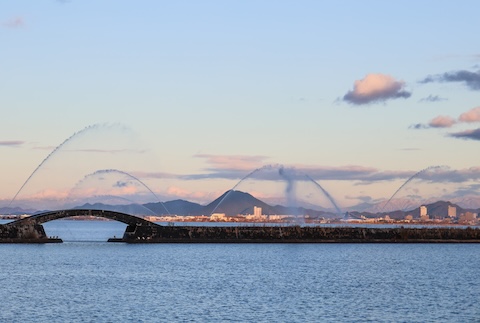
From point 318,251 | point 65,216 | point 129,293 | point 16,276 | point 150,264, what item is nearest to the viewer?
point 129,293

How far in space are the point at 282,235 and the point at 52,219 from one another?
29.6 metres

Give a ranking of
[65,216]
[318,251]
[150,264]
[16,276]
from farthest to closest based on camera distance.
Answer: [318,251], [65,216], [150,264], [16,276]

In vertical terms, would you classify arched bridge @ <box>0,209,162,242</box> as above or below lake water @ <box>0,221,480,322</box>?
above

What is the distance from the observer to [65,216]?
106 metres

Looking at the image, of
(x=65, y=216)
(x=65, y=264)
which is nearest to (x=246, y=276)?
(x=65, y=264)

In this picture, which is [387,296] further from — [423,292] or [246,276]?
[246,276]

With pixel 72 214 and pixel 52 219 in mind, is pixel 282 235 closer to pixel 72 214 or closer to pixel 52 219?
pixel 72 214

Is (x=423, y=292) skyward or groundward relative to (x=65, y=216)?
groundward

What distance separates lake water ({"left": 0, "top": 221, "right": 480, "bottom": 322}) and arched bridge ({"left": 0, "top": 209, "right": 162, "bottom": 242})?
4.45 m

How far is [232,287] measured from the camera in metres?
67.0

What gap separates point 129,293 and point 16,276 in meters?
16.0

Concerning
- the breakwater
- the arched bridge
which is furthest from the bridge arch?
the breakwater

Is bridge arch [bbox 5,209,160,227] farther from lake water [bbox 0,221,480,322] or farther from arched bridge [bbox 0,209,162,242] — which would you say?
lake water [bbox 0,221,480,322]

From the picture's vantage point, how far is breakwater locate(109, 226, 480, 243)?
113 metres
